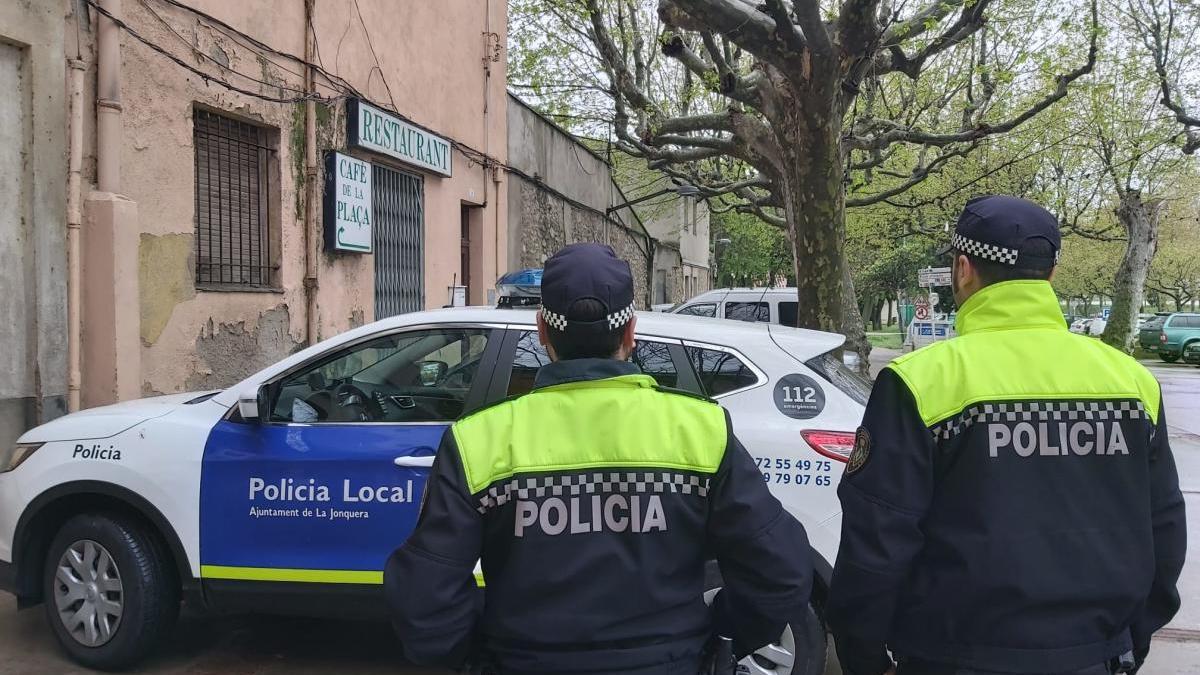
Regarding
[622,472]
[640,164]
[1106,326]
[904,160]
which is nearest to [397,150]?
[622,472]

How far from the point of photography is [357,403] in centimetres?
400

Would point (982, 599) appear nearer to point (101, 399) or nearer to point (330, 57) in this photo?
point (101, 399)

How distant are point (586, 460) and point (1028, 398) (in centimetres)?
92

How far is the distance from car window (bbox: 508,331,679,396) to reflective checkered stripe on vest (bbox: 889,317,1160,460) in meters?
1.95

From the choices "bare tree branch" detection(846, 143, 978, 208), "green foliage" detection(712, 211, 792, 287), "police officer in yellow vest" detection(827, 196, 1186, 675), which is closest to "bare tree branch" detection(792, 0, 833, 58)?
"police officer in yellow vest" detection(827, 196, 1186, 675)

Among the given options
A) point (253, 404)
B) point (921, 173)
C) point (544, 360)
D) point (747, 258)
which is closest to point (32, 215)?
point (253, 404)

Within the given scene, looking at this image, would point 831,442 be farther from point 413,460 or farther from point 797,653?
point 413,460

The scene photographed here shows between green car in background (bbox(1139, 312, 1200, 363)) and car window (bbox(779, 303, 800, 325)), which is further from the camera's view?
green car in background (bbox(1139, 312, 1200, 363))

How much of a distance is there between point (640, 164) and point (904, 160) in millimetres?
8750

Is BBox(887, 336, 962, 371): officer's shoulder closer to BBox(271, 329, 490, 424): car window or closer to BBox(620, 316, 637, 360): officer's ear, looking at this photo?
BBox(620, 316, 637, 360): officer's ear

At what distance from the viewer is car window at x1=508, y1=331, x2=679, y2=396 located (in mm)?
3816

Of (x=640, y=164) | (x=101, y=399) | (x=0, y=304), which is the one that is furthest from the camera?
(x=640, y=164)

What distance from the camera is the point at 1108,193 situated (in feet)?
85.2

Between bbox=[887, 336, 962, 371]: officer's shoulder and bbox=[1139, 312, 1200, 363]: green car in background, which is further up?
bbox=[887, 336, 962, 371]: officer's shoulder
